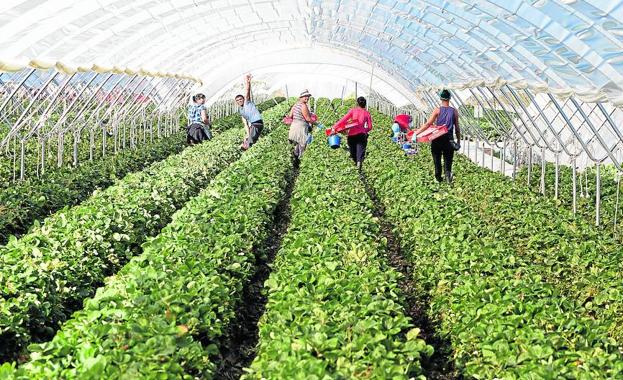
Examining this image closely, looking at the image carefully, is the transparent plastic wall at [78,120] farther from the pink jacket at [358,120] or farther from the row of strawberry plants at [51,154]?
the pink jacket at [358,120]

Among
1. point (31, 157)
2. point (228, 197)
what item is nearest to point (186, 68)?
point (31, 157)

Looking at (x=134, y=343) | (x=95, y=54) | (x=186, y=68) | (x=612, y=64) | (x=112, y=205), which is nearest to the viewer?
(x=134, y=343)

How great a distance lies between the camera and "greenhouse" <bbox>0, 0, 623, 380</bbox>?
4316 mm

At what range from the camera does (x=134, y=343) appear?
418 cm

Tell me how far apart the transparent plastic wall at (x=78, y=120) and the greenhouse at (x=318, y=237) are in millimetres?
401

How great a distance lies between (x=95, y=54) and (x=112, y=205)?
305 inches

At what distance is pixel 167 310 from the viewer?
475cm

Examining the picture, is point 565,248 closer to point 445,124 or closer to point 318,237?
point 318,237

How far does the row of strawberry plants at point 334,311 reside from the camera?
157 inches

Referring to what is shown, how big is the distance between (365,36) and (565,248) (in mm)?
16079

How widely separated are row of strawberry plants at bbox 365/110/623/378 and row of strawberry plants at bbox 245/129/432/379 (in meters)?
0.37

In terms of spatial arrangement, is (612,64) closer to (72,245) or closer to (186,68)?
(72,245)

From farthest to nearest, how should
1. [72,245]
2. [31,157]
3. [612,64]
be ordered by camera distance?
[31,157] → [612,64] → [72,245]

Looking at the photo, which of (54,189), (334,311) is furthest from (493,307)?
(54,189)
